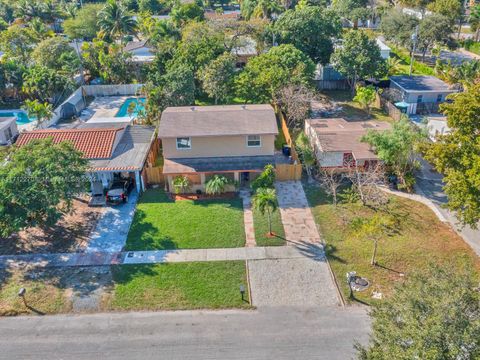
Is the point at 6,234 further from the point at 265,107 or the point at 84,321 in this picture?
the point at 265,107

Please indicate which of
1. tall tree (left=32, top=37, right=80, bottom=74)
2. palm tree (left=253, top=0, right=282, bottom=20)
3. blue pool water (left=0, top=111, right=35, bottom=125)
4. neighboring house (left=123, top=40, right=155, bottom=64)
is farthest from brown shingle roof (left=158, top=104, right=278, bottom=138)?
palm tree (left=253, top=0, right=282, bottom=20)

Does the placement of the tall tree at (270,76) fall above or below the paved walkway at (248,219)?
above

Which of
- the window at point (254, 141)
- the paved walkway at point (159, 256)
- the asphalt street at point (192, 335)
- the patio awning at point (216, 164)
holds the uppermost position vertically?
the window at point (254, 141)

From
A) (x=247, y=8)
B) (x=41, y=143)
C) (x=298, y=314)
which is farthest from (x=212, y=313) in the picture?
(x=247, y=8)

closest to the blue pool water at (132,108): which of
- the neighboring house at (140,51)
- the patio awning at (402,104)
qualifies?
the neighboring house at (140,51)

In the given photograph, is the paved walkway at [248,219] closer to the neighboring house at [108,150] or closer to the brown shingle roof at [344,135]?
the brown shingle roof at [344,135]

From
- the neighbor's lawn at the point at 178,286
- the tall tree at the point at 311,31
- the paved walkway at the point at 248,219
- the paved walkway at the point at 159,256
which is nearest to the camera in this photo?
the neighbor's lawn at the point at 178,286

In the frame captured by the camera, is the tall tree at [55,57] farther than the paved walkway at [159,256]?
Yes
